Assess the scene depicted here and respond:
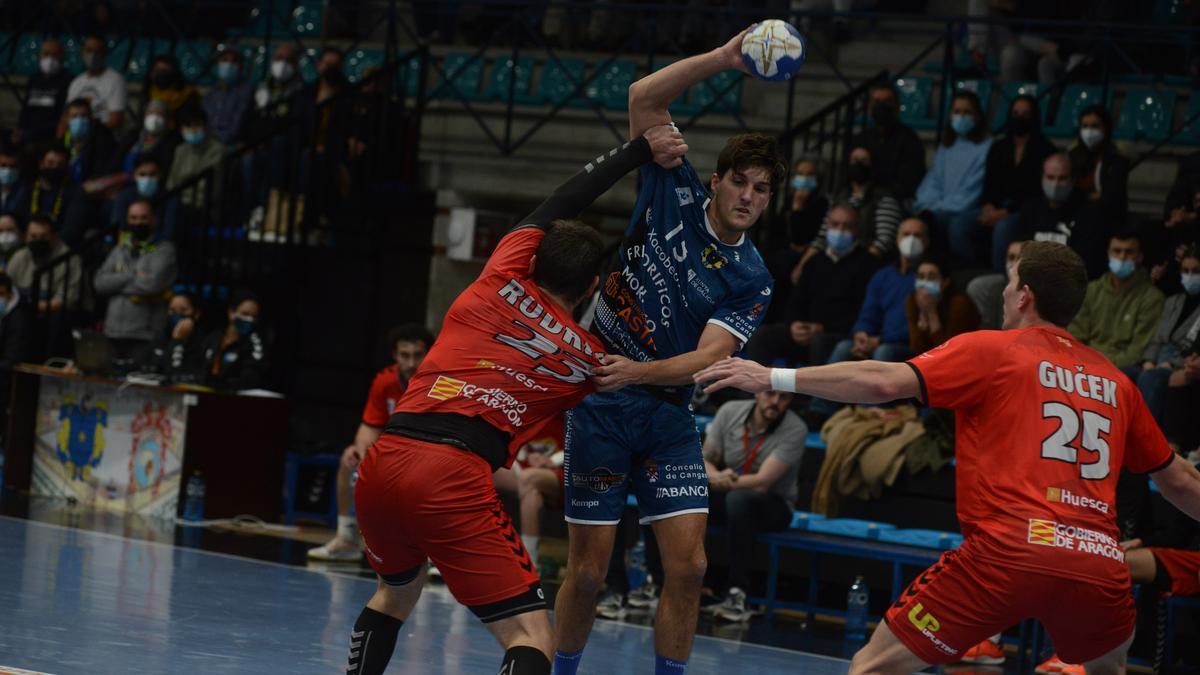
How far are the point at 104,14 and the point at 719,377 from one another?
14.6 metres

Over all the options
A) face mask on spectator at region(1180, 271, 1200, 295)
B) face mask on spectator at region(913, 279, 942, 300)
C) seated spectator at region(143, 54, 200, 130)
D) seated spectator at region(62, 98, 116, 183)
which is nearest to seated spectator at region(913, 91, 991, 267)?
face mask on spectator at region(913, 279, 942, 300)

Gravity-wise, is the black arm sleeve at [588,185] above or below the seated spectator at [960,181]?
below

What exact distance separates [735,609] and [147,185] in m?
7.35

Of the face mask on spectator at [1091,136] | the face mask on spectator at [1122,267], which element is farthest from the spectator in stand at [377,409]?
the face mask on spectator at [1091,136]

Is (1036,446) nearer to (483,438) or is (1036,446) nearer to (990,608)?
(990,608)

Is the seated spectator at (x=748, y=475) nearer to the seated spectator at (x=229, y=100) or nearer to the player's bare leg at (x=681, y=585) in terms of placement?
the player's bare leg at (x=681, y=585)

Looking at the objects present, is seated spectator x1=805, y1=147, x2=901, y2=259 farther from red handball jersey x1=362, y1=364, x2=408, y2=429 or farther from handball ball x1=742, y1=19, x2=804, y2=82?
handball ball x1=742, y1=19, x2=804, y2=82

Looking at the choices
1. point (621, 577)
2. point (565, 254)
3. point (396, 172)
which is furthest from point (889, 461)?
point (396, 172)

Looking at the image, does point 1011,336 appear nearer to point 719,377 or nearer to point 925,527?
point 719,377

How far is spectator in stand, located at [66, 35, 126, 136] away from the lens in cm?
1600

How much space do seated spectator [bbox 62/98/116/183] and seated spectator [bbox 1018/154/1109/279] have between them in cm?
863

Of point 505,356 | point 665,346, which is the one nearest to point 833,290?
point 665,346

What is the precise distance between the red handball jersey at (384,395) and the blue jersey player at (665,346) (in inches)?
182

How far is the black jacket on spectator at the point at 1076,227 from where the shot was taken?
34.9 ft
